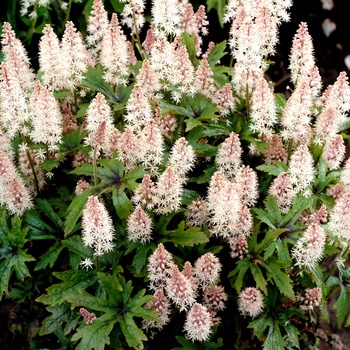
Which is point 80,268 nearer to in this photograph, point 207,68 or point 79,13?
point 207,68

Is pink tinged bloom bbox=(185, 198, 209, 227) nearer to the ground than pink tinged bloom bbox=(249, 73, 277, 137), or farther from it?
nearer to the ground

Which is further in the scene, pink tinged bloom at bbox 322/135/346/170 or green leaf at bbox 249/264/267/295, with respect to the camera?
pink tinged bloom at bbox 322/135/346/170

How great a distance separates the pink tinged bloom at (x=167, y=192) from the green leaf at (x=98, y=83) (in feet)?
2.32

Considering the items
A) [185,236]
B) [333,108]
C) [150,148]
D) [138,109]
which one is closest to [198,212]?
[185,236]

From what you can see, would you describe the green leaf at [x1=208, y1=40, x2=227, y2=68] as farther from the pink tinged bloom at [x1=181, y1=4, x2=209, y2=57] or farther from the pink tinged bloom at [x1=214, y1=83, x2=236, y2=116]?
the pink tinged bloom at [x1=214, y1=83, x2=236, y2=116]

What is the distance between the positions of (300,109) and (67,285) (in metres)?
1.49

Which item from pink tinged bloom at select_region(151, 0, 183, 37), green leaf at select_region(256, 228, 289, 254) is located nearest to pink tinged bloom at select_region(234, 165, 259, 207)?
green leaf at select_region(256, 228, 289, 254)

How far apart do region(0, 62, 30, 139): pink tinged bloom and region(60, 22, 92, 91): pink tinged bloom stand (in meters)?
0.32

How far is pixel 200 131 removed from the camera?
2928 mm

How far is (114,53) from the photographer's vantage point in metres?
3.01

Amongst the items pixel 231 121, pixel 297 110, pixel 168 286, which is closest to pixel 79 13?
pixel 231 121

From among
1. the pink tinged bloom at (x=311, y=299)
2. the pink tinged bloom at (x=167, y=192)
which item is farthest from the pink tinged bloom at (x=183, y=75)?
the pink tinged bloom at (x=311, y=299)

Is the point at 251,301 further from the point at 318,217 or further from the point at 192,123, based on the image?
the point at 192,123

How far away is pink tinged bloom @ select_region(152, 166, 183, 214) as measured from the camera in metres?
2.47
